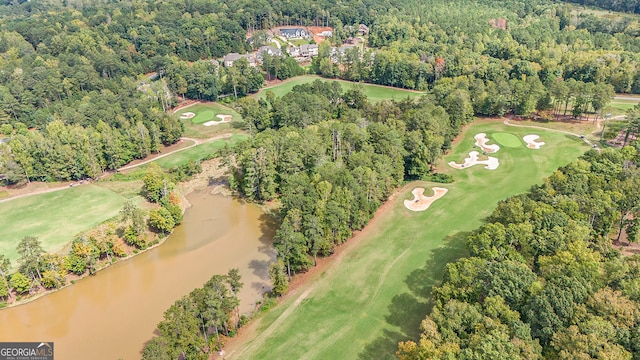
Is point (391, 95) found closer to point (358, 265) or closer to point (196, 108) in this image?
point (196, 108)

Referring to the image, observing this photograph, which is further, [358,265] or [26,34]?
[26,34]

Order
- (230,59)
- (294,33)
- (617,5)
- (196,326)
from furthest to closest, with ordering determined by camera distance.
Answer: (294,33), (617,5), (230,59), (196,326)

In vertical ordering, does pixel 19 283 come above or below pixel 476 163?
below

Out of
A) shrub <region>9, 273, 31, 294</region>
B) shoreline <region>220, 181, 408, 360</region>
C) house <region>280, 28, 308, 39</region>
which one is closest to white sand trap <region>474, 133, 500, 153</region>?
shoreline <region>220, 181, 408, 360</region>

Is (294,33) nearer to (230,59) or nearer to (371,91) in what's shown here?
(230,59)

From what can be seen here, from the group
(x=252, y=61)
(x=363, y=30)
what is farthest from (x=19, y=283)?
(x=363, y=30)

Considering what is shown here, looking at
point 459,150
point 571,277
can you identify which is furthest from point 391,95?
point 571,277

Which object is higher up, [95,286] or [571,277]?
[571,277]

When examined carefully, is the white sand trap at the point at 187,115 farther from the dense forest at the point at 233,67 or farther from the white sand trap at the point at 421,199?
the white sand trap at the point at 421,199
